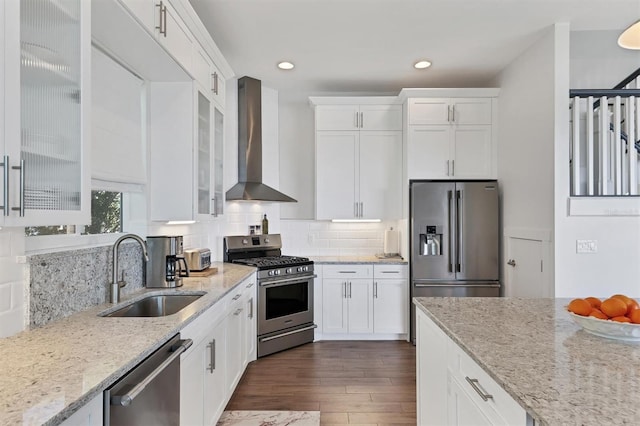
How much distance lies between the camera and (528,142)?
3.52 metres

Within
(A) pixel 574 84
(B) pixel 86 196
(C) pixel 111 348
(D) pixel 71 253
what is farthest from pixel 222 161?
(A) pixel 574 84

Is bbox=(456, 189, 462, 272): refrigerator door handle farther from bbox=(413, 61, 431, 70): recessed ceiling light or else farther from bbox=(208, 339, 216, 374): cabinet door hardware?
bbox=(208, 339, 216, 374): cabinet door hardware

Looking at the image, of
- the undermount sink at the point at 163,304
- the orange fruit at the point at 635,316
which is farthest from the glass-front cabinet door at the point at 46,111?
the orange fruit at the point at 635,316

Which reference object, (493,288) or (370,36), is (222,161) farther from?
(493,288)

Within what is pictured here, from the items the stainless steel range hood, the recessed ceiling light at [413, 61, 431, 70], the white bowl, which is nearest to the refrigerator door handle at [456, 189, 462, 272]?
the recessed ceiling light at [413, 61, 431, 70]

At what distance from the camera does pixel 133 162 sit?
262cm

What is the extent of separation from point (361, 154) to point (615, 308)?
3264 millimetres

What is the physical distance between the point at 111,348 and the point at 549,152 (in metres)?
3.23

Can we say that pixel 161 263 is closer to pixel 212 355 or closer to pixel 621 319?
pixel 212 355

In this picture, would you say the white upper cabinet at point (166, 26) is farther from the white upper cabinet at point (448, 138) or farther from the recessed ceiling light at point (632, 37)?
the recessed ceiling light at point (632, 37)

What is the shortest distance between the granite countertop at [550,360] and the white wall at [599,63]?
261 centimetres

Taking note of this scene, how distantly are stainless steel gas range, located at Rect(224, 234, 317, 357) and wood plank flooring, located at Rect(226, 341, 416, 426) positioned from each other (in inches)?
5.8

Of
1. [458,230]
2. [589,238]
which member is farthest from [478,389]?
[458,230]

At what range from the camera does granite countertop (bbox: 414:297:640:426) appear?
0.94 meters
